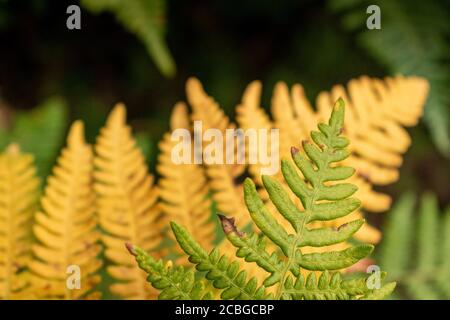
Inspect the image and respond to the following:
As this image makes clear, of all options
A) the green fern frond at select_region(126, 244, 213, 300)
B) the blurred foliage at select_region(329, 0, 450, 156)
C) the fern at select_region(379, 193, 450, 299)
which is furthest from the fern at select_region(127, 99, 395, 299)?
the blurred foliage at select_region(329, 0, 450, 156)

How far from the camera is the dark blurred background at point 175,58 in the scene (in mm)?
2701

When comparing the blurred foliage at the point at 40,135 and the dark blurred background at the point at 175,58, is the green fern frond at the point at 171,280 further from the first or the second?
the dark blurred background at the point at 175,58

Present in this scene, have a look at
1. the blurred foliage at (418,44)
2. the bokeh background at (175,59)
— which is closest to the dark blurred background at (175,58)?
the bokeh background at (175,59)

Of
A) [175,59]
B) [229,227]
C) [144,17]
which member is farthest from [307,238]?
[175,59]

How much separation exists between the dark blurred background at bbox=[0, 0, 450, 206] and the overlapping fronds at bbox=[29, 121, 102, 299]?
1.53m

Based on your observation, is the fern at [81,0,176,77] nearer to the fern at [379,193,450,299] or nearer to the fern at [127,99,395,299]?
the fern at [379,193,450,299]

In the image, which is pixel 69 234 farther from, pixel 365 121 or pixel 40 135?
pixel 40 135

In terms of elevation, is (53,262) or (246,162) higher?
(246,162)

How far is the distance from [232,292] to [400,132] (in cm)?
48

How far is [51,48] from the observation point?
2.77m

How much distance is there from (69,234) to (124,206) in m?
0.10

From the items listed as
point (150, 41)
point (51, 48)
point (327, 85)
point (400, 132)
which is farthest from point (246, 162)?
point (51, 48)

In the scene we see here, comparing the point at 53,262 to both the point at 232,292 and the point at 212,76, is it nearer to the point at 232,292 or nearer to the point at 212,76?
the point at 232,292

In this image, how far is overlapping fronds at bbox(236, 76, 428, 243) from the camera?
3.46 ft
